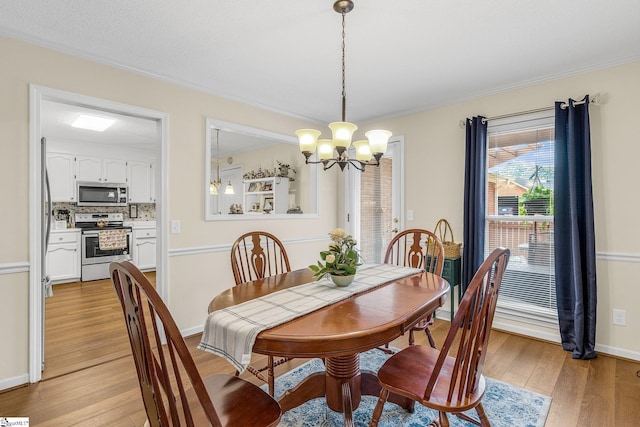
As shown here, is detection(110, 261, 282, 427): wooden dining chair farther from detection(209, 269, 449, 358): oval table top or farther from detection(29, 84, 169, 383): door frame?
detection(29, 84, 169, 383): door frame

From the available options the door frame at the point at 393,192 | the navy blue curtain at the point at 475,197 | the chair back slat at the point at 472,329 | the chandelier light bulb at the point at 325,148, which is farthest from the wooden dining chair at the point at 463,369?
the door frame at the point at 393,192

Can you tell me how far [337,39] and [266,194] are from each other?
142 inches

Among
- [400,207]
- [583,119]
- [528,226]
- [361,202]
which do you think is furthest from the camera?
[361,202]

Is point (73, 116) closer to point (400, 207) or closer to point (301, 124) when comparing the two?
point (301, 124)

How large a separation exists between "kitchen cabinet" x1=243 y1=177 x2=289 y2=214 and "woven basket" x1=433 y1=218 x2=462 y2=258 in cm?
251

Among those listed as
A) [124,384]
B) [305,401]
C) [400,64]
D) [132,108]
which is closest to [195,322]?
[124,384]

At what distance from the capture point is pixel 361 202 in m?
4.48

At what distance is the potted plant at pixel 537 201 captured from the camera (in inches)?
118

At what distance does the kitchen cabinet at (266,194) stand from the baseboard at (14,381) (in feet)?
11.4

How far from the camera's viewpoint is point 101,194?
19.0ft

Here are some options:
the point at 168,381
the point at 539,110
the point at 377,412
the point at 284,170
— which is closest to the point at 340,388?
the point at 377,412

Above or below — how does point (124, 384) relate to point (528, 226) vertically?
below

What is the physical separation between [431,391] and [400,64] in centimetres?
239

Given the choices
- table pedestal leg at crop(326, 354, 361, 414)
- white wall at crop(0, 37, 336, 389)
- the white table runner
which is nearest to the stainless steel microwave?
white wall at crop(0, 37, 336, 389)
